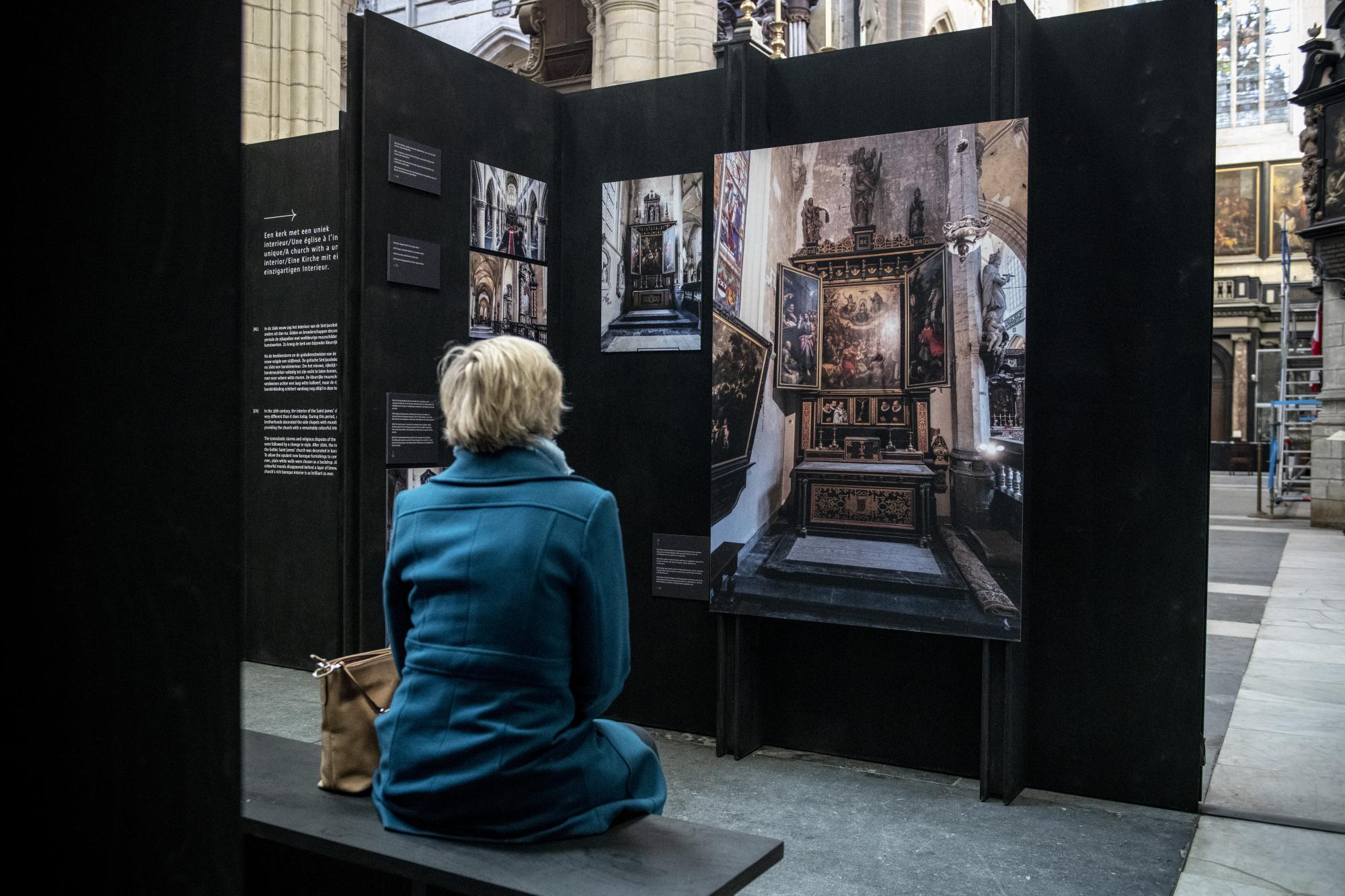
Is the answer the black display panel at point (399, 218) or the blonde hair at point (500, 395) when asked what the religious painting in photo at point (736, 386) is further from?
the blonde hair at point (500, 395)

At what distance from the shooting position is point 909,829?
4242 mm

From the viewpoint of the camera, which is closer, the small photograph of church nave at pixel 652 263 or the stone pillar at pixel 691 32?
the small photograph of church nave at pixel 652 263

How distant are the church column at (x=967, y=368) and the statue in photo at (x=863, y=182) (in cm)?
31

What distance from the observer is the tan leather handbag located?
2.87 m

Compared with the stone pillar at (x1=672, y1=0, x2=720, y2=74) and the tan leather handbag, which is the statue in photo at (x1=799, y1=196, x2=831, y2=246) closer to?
the tan leather handbag

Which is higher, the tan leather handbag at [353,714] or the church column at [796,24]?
the church column at [796,24]

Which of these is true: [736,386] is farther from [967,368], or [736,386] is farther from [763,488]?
[967,368]

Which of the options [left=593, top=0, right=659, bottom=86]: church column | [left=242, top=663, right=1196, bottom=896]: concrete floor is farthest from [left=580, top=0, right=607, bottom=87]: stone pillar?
[left=242, top=663, right=1196, bottom=896]: concrete floor

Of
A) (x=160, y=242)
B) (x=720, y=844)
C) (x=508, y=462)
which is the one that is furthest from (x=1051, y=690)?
(x=160, y=242)

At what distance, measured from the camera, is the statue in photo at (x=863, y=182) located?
16.0 ft

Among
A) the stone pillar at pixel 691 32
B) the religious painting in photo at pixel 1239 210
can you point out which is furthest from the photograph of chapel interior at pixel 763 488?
the religious painting in photo at pixel 1239 210

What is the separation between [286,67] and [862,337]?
9.78 m

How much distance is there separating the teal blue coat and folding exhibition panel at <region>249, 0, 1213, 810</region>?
231 centimetres

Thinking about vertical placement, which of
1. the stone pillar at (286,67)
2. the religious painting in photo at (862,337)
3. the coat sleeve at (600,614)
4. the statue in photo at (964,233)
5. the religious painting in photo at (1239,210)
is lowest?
the coat sleeve at (600,614)
